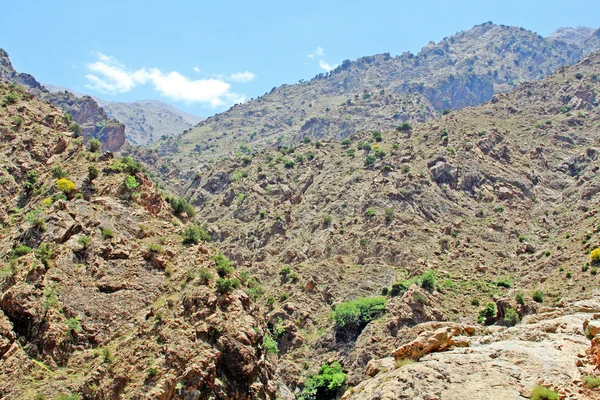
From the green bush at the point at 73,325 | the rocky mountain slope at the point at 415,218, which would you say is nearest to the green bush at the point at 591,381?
the rocky mountain slope at the point at 415,218

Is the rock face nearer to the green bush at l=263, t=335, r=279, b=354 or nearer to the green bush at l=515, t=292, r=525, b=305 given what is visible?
the green bush at l=515, t=292, r=525, b=305

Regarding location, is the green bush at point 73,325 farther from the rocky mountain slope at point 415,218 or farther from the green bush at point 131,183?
the rocky mountain slope at point 415,218

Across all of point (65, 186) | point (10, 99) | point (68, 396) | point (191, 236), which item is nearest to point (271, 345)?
point (191, 236)

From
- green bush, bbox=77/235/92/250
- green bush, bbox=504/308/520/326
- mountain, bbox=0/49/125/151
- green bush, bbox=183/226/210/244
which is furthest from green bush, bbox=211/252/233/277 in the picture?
mountain, bbox=0/49/125/151

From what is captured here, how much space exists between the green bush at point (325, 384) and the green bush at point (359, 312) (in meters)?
5.10

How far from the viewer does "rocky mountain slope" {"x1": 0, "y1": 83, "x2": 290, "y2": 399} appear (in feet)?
111

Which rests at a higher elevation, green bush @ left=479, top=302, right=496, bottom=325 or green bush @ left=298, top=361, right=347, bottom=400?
green bush @ left=479, top=302, right=496, bottom=325

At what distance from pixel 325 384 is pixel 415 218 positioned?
32.6 meters

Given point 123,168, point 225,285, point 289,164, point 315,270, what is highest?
point 289,164

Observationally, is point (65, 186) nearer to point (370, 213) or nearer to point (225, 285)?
point (225, 285)

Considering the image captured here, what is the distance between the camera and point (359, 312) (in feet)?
175

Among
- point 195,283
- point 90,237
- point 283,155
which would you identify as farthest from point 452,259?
point 283,155

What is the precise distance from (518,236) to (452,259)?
12.8m

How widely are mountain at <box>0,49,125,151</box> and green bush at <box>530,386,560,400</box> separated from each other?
488 feet
